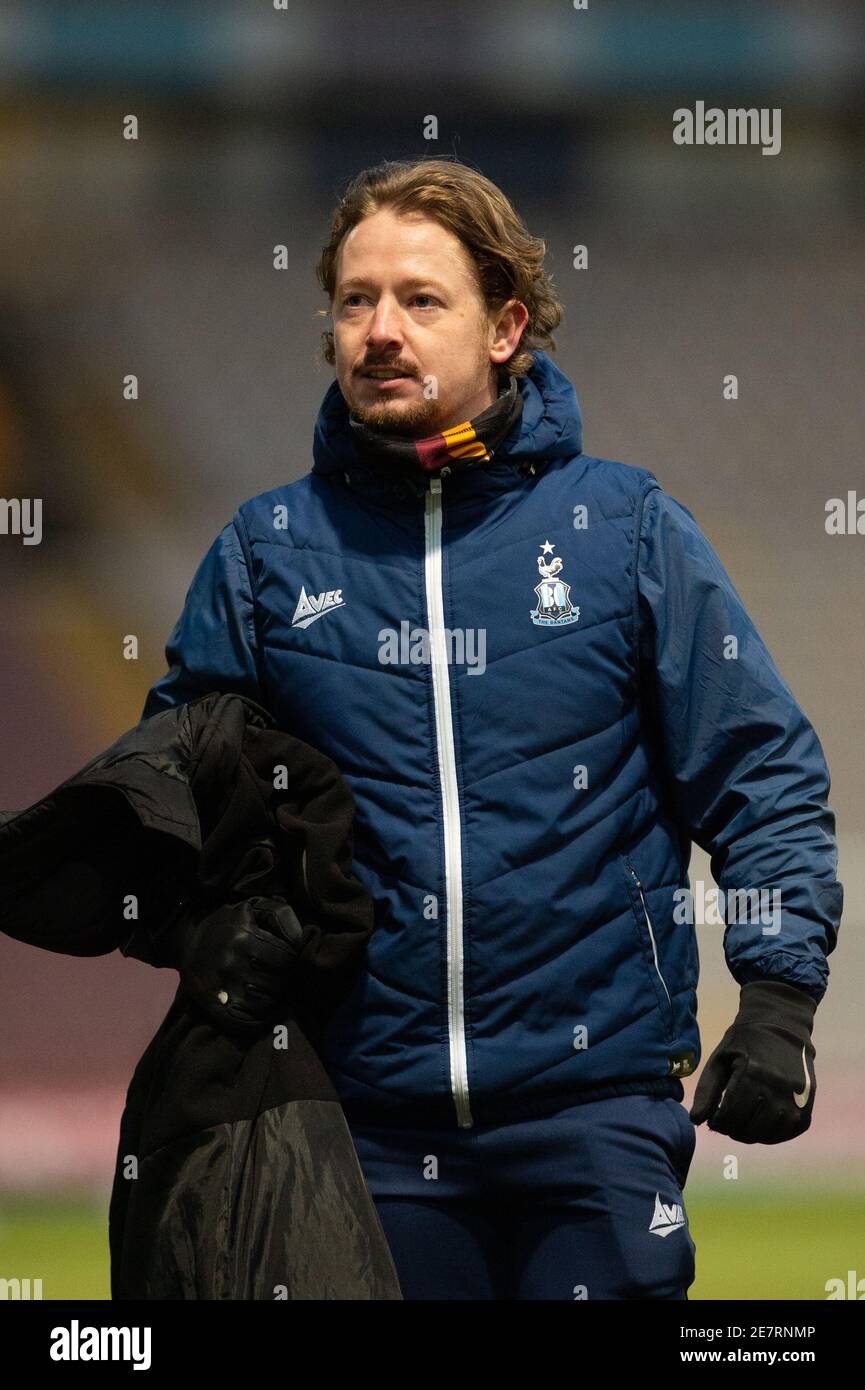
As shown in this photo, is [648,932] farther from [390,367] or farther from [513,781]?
[390,367]

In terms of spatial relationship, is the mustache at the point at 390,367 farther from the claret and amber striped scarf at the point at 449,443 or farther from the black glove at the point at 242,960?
the black glove at the point at 242,960

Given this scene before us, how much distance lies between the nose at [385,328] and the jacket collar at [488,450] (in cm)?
8

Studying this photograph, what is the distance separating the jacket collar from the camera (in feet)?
5.82

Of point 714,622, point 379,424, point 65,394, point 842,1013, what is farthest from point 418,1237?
point 65,394

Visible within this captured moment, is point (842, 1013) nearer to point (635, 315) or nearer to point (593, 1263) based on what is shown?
point (635, 315)

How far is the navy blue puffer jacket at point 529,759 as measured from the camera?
1657 mm

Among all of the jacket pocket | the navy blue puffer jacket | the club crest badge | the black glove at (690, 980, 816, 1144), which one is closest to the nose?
the navy blue puffer jacket

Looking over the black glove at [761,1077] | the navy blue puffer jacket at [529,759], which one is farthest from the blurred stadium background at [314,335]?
the black glove at [761,1077]

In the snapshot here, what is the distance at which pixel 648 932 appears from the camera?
1693 millimetres

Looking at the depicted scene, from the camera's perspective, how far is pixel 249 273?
11.3ft

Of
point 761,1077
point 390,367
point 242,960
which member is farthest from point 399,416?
point 761,1077

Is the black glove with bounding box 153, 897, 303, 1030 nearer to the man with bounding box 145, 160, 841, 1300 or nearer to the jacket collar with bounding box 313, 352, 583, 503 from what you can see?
the man with bounding box 145, 160, 841, 1300

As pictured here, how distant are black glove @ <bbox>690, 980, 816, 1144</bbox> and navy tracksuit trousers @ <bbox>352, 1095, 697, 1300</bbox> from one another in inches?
3.6

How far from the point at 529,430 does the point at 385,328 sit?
0.52 ft
